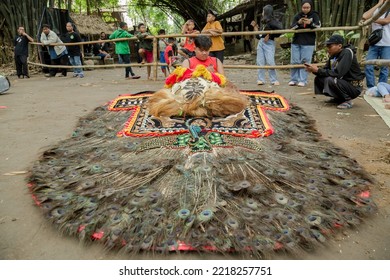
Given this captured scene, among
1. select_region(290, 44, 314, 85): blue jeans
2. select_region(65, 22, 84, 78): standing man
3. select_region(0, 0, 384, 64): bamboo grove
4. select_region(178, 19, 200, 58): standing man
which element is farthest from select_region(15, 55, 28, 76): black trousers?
select_region(290, 44, 314, 85): blue jeans

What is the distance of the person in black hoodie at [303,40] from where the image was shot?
249 inches

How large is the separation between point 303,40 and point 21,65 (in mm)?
8903

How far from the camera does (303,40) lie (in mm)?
6508

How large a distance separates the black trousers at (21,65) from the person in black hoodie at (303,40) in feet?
27.5

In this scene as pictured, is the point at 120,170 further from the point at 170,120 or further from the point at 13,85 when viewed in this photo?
the point at 13,85

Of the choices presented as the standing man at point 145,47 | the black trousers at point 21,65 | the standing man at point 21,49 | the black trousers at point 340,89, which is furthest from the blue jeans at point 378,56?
the black trousers at point 21,65

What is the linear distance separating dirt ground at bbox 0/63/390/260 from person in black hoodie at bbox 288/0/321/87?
35cm

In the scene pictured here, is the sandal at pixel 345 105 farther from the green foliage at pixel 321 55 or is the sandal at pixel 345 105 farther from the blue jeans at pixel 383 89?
the green foliage at pixel 321 55

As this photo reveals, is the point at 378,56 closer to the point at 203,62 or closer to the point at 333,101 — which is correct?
the point at 333,101

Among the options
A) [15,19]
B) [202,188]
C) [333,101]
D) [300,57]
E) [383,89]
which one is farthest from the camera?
[15,19]

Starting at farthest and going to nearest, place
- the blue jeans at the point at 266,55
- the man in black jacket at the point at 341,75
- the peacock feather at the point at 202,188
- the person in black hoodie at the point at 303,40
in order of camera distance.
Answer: the blue jeans at the point at 266,55
the person in black hoodie at the point at 303,40
the man in black jacket at the point at 341,75
the peacock feather at the point at 202,188

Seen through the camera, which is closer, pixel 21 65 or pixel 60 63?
pixel 21 65

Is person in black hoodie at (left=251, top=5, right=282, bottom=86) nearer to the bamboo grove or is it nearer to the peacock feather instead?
the bamboo grove

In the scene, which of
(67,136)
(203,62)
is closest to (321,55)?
(203,62)
